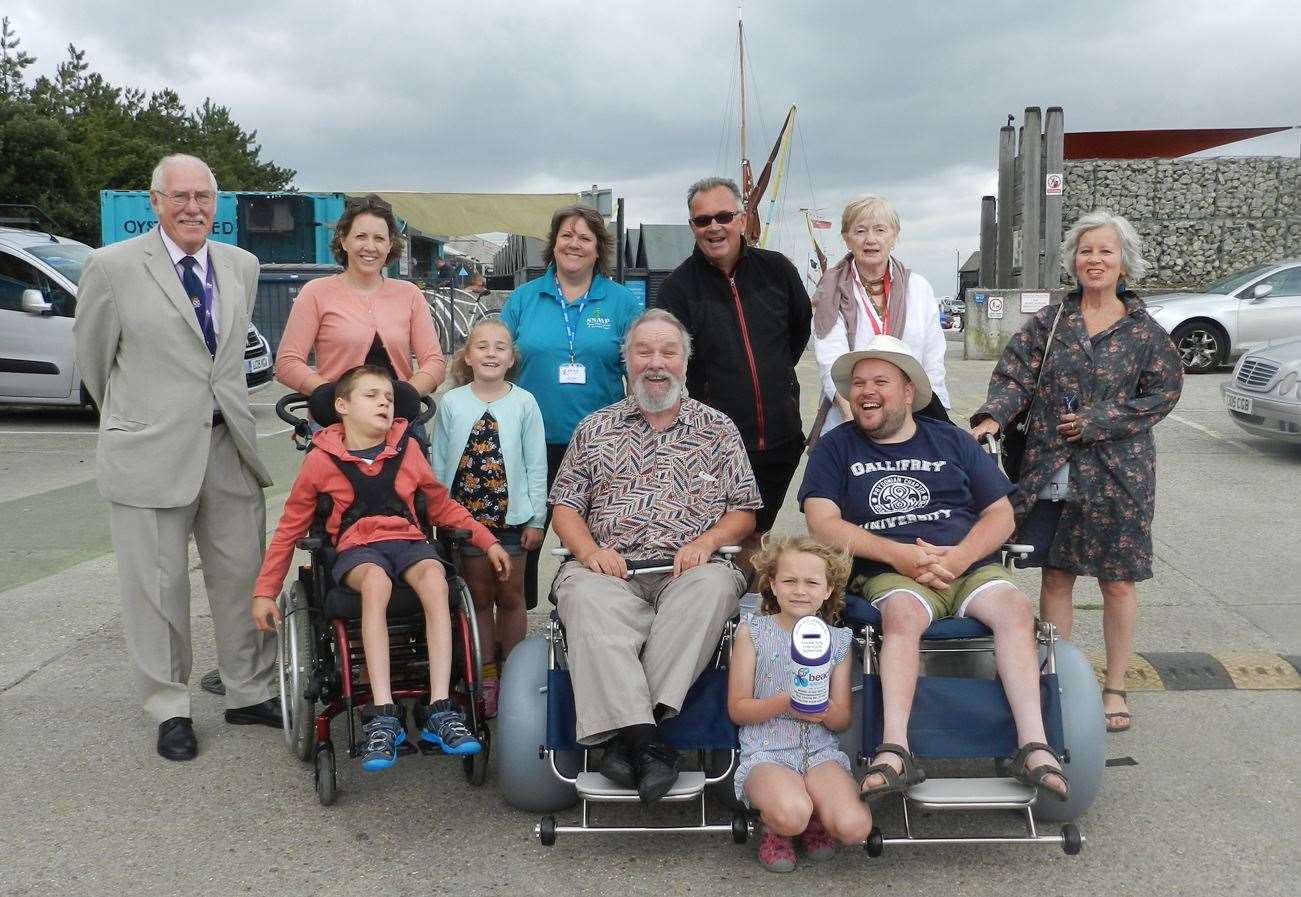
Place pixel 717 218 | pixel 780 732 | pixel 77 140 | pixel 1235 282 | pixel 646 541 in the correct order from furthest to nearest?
pixel 77 140, pixel 1235 282, pixel 717 218, pixel 646 541, pixel 780 732

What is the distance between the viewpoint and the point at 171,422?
3.90m

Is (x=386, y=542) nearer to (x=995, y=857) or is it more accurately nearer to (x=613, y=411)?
(x=613, y=411)

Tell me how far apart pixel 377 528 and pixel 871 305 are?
2044 millimetres

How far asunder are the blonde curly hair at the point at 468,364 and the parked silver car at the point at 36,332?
7678mm

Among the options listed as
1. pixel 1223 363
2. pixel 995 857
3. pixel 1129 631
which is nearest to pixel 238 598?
pixel 995 857

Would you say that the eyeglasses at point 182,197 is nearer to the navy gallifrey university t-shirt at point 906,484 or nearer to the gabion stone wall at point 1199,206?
the navy gallifrey university t-shirt at point 906,484

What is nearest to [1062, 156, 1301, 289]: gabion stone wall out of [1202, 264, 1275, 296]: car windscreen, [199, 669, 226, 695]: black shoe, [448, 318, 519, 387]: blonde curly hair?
[1202, 264, 1275, 296]: car windscreen

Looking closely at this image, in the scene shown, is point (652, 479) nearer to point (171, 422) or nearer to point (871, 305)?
point (871, 305)

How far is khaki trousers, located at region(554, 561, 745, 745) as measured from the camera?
3.23 metres

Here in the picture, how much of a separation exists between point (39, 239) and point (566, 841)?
1188 cm

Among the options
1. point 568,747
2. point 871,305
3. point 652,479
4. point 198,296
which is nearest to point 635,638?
point 568,747

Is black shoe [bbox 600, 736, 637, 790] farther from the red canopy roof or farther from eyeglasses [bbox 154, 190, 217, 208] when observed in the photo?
the red canopy roof

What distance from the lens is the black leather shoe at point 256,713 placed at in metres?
4.25

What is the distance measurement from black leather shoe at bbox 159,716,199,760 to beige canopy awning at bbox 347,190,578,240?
57.9ft
